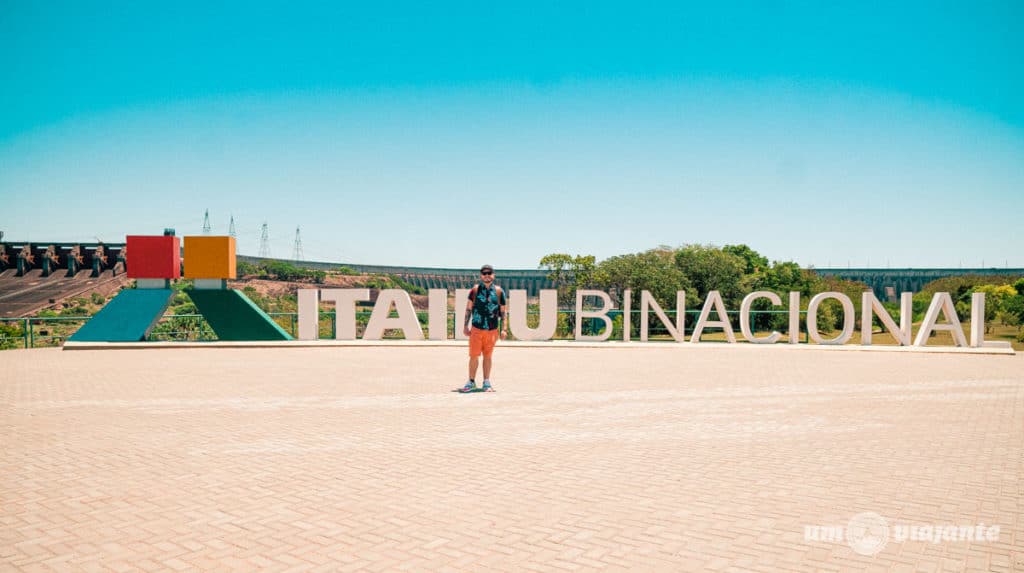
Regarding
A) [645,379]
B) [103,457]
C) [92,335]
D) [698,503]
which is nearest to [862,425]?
[698,503]

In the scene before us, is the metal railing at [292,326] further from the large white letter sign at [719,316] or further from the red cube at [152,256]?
the red cube at [152,256]

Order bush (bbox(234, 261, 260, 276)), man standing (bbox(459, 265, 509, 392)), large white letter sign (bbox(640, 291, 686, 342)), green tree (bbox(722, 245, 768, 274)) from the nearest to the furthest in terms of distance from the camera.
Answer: man standing (bbox(459, 265, 509, 392)) → large white letter sign (bbox(640, 291, 686, 342)) → green tree (bbox(722, 245, 768, 274)) → bush (bbox(234, 261, 260, 276))

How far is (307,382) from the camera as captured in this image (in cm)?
1259

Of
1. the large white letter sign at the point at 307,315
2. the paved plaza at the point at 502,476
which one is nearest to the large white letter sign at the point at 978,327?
the paved plaza at the point at 502,476

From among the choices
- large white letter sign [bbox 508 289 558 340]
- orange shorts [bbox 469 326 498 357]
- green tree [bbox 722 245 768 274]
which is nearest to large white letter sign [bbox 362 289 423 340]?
large white letter sign [bbox 508 289 558 340]

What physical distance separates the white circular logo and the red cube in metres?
22.4

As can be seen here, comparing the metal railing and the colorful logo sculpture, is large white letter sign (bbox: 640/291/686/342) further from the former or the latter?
the colorful logo sculpture

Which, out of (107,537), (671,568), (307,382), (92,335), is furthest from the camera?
(92,335)

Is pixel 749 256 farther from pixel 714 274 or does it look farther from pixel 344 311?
pixel 344 311

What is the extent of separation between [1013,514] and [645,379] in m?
8.63

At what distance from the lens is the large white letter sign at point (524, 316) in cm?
2319

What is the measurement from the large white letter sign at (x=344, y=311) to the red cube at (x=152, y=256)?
5.13 m

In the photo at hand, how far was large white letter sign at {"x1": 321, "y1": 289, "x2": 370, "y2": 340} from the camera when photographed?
23.2 metres

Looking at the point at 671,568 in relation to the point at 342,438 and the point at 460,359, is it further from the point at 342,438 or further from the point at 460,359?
the point at 460,359
